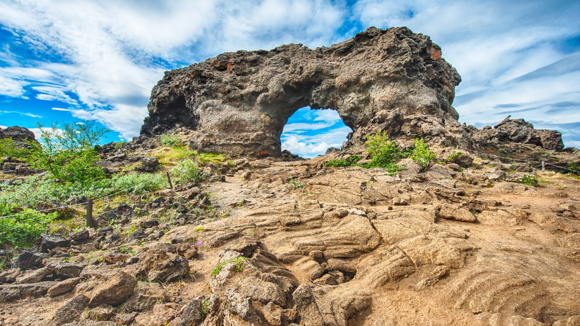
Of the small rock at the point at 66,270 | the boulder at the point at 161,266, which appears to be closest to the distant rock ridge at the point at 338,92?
the boulder at the point at 161,266

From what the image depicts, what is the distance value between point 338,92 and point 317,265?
22212 millimetres

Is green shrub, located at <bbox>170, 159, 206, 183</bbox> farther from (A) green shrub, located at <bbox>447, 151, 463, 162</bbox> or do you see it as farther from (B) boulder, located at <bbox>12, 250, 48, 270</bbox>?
(A) green shrub, located at <bbox>447, 151, 463, 162</bbox>

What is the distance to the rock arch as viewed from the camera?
21844mm

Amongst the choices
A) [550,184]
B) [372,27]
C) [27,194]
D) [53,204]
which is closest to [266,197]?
[53,204]

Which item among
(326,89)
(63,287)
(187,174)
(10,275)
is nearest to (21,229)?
(10,275)

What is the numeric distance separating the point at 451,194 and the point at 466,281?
629 cm

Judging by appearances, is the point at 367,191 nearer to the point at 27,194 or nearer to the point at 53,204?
the point at 53,204

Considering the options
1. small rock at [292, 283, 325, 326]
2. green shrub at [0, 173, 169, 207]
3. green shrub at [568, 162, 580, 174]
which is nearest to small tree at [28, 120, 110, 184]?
green shrub at [0, 173, 169, 207]

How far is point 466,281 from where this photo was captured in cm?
496

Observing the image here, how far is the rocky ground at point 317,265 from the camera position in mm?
4012

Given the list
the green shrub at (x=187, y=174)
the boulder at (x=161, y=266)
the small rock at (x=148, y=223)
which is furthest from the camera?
the green shrub at (x=187, y=174)

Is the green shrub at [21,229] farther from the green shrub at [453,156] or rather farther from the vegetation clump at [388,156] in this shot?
the green shrub at [453,156]

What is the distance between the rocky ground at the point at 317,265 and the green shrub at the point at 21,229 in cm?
56

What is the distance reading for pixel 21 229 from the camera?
257 inches
